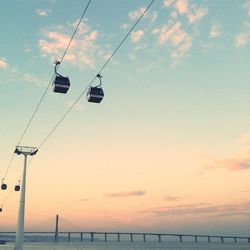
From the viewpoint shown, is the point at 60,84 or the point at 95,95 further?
the point at 95,95

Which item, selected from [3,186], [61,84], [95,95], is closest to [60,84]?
[61,84]

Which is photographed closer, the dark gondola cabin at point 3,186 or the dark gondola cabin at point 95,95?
the dark gondola cabin at point 95,95

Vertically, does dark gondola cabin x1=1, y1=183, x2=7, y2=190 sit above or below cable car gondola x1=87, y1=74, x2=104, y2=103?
above

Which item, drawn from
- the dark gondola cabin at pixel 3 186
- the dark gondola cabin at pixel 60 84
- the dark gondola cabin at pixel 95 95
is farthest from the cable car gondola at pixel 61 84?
the dark gondola cabin at pixel 3 186

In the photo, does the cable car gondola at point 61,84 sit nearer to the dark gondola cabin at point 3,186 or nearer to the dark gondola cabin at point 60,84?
the dark gondola cabin at point 60,84

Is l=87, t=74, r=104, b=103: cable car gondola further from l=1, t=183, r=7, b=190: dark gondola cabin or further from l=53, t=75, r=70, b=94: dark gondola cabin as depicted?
l=1, t=183, r=7, b=190: dark gondola cabin

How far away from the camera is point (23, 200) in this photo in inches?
1350

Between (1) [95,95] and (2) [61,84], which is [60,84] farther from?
(1) [95,95]

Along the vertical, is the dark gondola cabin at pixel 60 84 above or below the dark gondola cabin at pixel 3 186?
below

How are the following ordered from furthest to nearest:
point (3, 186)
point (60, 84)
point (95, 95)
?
point (3, 186)
point (95, 95)
point (60, 84)

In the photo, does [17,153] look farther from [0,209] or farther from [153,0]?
[153,0]

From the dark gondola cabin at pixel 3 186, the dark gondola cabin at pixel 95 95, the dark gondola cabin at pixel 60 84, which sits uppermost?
the dark gondola cabin at pixel 3 186

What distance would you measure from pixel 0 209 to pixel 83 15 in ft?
166

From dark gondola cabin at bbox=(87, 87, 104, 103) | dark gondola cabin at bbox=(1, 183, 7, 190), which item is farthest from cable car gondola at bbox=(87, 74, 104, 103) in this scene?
dark gondola cabin at bbox=(1, 183, 7, 190)
